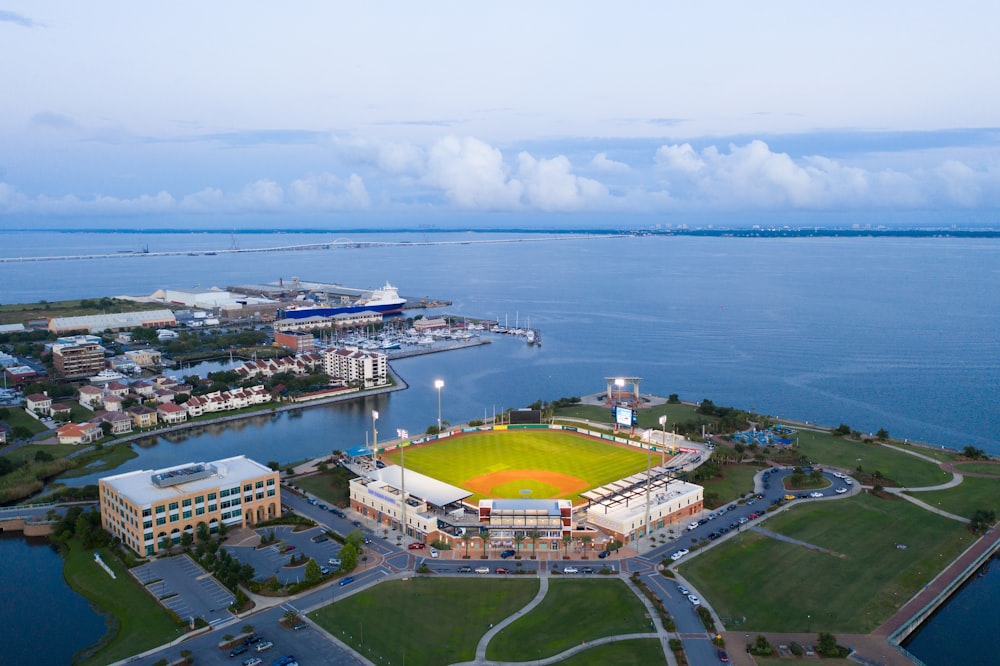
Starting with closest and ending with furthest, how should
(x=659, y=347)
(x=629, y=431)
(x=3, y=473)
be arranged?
(x=3, y=473)
(x=629, y=431)
(x=659, y=347)

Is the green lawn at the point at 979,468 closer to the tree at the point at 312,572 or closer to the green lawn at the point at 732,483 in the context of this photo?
the green lawn at the point at 732,483

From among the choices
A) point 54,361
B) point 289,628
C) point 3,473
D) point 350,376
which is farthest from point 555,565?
point 54,361

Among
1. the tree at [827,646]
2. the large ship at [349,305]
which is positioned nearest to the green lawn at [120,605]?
the tree at [827,646]

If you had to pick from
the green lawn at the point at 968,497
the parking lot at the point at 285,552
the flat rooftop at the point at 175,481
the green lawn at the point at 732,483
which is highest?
the flat rooftop at the point at 175,481

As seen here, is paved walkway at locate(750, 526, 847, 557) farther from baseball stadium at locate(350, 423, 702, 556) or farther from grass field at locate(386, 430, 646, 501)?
grass field at locate(386, 430, 646, 501)

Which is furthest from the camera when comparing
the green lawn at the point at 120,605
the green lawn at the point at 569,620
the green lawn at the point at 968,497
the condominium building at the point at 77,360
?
the condominium building at the point at 77,360

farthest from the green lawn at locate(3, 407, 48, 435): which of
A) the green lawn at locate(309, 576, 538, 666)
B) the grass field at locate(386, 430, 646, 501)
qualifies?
the green lawn at locate(309, 576, 538, 666)

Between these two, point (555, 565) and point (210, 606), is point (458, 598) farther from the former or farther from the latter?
point (210, 606)

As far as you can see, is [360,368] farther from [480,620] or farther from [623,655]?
[623,655]
